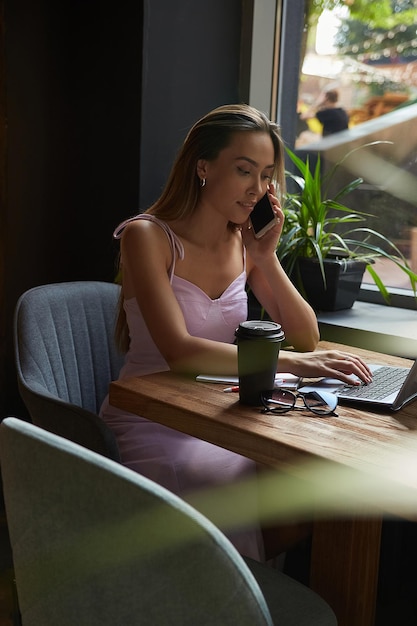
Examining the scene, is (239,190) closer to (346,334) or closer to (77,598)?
(346,334)

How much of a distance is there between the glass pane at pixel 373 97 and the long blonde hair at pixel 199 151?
0.74 meters

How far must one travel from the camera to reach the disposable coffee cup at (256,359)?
5.17 ft

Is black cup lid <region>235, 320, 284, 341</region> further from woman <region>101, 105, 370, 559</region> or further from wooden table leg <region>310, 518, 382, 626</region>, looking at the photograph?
wooden table leg <region>310, 518, 382, 626</region>

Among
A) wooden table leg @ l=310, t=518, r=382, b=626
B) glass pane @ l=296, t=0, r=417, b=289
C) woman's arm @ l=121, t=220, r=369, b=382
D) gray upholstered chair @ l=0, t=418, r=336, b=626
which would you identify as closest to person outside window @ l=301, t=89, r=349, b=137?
glass pane @ l=296, t=0, r=417, b=289

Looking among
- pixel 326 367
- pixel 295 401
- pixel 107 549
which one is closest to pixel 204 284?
pixel 326 367

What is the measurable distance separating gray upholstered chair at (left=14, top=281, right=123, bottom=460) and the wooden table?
200 mm

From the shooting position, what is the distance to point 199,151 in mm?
2117

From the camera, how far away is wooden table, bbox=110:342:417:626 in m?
1.38

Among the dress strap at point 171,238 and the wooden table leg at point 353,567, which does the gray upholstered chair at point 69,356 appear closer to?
the dress strap at point 171,238

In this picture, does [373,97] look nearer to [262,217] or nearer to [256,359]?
[262,217]

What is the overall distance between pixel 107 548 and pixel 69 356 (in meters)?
1.29

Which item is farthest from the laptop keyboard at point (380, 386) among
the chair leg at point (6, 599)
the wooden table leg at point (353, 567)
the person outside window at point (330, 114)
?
the person outside window at point (330, 114)

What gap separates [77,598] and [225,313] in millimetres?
1285

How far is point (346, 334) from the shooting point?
95.9 inches
